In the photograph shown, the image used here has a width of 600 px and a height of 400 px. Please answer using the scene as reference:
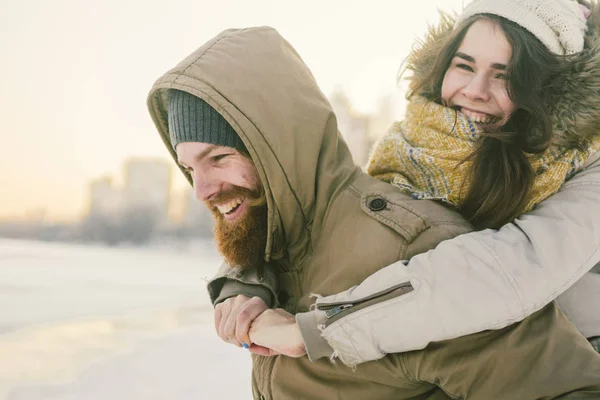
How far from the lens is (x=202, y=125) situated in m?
1.30

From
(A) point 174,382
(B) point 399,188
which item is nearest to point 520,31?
(B) point 399,188

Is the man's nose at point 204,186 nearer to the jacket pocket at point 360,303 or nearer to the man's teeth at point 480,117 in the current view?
the jacket pocket at point 360,303

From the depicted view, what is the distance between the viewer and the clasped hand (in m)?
1.04

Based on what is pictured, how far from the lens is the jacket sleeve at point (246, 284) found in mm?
1300

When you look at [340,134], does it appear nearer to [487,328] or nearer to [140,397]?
[487,328]

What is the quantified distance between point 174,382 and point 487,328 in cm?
201

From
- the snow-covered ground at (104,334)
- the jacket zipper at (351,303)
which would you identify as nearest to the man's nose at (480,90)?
the jacket zipper at (351,303)

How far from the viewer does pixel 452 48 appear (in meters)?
1.34

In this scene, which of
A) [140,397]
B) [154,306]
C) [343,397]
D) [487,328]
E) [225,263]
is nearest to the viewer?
[487,328]

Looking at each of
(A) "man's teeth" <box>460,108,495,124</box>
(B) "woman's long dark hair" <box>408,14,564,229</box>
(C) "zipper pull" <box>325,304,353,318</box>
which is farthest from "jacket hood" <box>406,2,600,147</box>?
(C) "zipper pull" <box>325,304,353,318</box>

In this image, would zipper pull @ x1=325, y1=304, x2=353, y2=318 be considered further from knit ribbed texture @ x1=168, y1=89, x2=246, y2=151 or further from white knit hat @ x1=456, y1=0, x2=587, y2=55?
white knit hat @ x1=456, y1=0, x2=587, y2=55

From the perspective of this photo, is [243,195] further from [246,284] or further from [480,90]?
[480,90]

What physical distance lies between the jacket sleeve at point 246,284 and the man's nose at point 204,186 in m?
0.22

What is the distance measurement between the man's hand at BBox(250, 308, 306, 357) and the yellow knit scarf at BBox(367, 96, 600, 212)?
41cm
